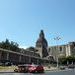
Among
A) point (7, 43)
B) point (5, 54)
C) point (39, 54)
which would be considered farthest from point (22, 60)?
point (39, 54)

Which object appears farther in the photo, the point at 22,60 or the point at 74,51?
the point at 74,51

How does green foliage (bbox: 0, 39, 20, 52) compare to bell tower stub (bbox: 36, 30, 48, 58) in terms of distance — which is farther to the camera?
bell tower stub (bbox: 36, 30, 48, 58)

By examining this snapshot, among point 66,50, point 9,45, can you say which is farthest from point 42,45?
point 9,45

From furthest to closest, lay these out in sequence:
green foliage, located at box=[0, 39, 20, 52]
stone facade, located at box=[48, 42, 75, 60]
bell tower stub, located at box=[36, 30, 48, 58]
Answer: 1. stone facade, located at box=[48, 42, 75, 60]
2. bell tower stub, located at box=[36, 30, 48, 58]
3. green foliage, located at box=[0, 39, 20, 52]

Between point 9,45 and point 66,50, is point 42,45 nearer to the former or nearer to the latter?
point 66,50

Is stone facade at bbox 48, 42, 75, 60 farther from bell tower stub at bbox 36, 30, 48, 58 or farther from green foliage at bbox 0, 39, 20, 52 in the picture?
green foliage at bbox 0, 39, 20, 52

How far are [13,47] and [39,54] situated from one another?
48.6m

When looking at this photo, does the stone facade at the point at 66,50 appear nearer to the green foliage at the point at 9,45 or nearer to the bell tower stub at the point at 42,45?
the bell tower stub at the point at 42,45

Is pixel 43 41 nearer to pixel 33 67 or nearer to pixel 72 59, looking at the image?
pixel 72 59

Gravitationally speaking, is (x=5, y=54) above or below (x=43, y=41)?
below

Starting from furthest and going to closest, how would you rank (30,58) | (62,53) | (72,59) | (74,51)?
(62,53)
(74,51)
(72,59)
(30,58)

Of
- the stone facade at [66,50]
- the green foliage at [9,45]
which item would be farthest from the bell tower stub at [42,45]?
the green foliage at [9,45]

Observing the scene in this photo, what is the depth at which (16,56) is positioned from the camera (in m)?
114

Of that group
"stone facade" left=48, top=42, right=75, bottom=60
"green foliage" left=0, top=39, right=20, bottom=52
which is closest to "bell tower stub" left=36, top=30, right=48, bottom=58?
"stone facade" left=48, top=42, right=75, bottom=60
